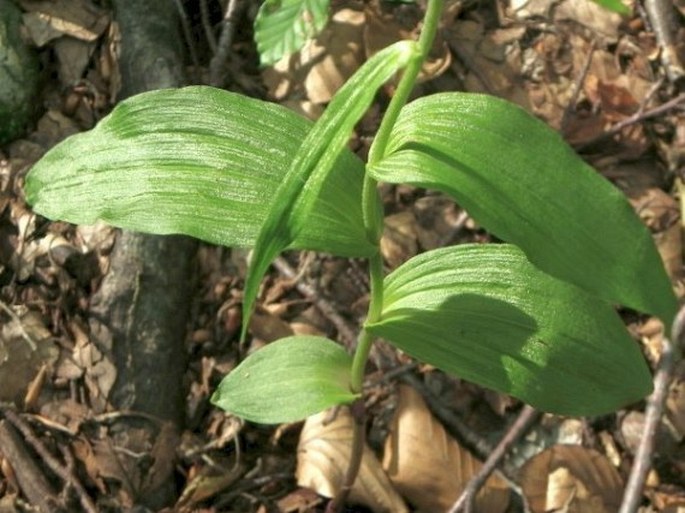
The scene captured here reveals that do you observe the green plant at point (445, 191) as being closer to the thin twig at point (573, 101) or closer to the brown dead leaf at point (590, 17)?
the thin twig at point (573, 101)

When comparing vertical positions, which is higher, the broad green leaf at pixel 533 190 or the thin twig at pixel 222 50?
the broad green leaf at pixel 533 190

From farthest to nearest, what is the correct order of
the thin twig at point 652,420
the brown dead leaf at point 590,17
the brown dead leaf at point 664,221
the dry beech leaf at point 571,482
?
1. the brown dead leaf at point 590,17
2. the brown dead leaf at point 664,221
3. the dry beech leaf at point 571,482
4. the thin twig at point 652,420

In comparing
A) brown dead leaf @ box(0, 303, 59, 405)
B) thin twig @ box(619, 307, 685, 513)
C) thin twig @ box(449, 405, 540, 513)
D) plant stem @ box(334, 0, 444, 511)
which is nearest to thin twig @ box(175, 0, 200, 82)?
brown dead leaf @ box(0, 303, 59, 405)

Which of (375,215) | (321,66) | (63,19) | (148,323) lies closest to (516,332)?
(375,215)

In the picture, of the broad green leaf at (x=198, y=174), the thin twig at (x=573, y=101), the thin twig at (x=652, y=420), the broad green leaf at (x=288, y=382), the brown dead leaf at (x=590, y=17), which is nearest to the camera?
the broad green leaf at (x=198, y=174)

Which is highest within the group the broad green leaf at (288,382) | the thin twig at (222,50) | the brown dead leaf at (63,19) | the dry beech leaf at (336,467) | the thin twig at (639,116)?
the brown dead leaf at (63,19)

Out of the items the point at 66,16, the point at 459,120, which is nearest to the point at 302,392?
the point at 459,120

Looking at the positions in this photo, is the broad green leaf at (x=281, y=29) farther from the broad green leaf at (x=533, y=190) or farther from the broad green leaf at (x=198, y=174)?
the broad green leaf at (x=533, y=190)

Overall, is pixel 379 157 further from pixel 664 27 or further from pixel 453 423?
pixel 664 27

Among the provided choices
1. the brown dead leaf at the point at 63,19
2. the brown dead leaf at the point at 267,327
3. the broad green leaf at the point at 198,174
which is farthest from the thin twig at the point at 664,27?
the brown dead leaf at the point at 63,19

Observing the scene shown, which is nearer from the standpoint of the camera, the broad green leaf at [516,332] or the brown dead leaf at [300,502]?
the broad green leaf at [516,332]
